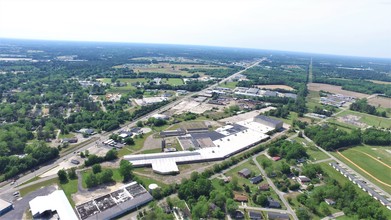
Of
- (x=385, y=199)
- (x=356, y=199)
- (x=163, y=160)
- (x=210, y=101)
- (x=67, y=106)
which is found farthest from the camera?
(x=210, y=101)

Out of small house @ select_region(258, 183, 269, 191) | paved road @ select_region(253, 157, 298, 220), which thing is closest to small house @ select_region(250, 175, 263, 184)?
paved road @ select_region(253, 157, 298, 220)

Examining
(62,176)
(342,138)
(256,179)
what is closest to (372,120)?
(342,138)

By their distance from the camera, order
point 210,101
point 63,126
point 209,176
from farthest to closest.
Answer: point 210,101 → point 63,126 → point 209,176

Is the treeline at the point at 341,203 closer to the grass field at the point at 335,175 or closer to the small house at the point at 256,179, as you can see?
the grass field at the point at 335,175

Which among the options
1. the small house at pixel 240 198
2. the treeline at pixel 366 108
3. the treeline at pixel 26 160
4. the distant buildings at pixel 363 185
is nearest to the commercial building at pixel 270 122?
the distant buildings at pixel 363 185

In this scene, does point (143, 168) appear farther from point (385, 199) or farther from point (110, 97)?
point (110, 97)

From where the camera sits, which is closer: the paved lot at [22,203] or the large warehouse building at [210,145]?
the paved lot at [22,203]

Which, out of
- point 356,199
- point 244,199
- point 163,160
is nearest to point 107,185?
point 163,160
